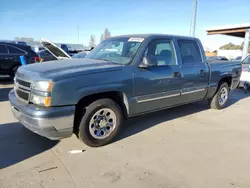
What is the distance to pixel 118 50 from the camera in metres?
4.48

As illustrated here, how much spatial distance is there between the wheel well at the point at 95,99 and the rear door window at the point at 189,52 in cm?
176

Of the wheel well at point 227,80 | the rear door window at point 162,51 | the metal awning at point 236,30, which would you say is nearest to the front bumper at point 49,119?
the rear door window at point 162,51

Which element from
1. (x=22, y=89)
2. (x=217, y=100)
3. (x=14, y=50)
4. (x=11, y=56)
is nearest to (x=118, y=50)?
(x=22, y=89)

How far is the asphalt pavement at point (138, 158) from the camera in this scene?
288cm

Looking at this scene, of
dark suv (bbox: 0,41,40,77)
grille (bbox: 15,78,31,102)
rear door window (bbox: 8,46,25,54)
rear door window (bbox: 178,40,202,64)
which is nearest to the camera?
grille (bbox: 15,78,31,102)

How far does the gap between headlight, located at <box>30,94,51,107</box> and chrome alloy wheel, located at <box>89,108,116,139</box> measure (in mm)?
762

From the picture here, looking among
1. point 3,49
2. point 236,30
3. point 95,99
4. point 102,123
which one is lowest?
point 102,123

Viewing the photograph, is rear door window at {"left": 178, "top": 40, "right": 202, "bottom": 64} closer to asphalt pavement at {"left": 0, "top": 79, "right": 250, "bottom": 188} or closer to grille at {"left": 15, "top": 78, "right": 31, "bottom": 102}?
asphalt pavement at {"left": 0, "top": 79, "right": 250, "bottom": 188}

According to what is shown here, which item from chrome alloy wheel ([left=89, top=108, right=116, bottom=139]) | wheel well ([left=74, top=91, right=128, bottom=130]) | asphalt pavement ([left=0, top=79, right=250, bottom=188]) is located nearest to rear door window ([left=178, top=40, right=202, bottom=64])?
asphalt pavement ([left=0, top=79, right=250, bottom=188])

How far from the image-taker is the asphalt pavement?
2.88 meters

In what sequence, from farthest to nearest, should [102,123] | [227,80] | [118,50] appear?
[227,80]
[118,50]
[102,123]

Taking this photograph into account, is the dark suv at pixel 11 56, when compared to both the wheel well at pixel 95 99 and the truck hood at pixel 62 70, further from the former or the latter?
the wheel well at pixel 95 99

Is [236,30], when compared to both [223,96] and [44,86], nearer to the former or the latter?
[223,96]

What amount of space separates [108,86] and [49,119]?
1013 millimetres
